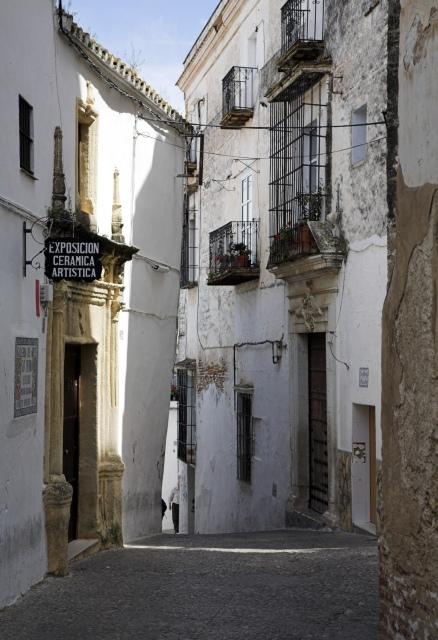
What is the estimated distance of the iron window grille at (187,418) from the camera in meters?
24.4

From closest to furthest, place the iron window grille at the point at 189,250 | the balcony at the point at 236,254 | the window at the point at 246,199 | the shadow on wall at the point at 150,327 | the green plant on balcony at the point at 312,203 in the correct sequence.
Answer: the shadow on wall at the point at 150,327, the green plant on balcony at the point at 312,203, the balcony at the point at 236,254, the window at the point at 246,199, the iron window grille at the point at 189,250

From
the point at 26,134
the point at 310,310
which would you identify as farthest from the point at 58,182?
the point at 310,310

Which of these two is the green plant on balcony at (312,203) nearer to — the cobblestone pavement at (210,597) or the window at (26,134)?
the cobblestone pavement at (210,597)

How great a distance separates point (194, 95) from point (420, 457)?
20.0 metres

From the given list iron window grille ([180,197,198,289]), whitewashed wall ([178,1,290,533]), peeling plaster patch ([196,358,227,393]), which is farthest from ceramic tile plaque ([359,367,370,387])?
iron window grille ([180,197,198,289])

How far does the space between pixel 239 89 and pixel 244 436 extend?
6.61 metres

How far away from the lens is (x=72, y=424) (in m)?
12.1

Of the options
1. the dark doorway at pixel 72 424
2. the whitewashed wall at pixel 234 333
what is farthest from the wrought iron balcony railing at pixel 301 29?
the dark doorway at pixel 72 424

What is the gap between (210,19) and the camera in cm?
2209

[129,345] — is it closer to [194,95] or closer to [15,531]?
[15,531]

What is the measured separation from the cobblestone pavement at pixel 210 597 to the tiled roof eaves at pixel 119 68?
5783 millimetres

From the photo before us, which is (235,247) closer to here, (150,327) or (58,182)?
(150,327)

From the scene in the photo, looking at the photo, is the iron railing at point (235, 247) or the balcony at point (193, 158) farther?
the balcony at point (193, 158)

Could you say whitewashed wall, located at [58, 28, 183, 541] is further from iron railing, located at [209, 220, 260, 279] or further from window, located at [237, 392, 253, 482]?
window, located at [237, 392, 253, 482]
